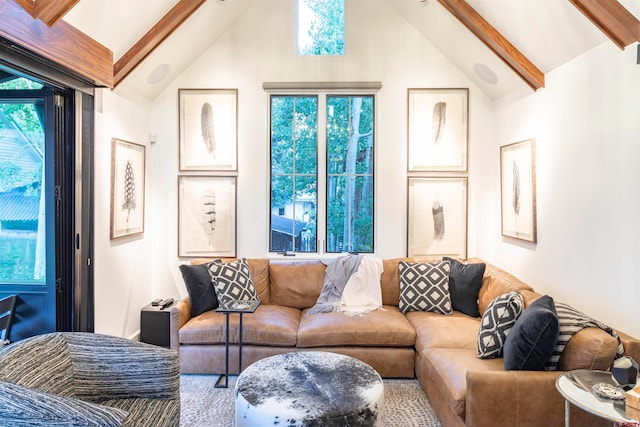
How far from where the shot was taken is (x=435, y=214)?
4.29 meters

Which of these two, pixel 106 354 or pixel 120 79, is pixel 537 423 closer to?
pixel 106 354

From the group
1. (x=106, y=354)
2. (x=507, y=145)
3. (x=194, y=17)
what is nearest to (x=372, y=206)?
(x=507, y=145)

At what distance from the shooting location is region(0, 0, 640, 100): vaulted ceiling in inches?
91.0

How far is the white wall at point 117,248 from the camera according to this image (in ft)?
10.7

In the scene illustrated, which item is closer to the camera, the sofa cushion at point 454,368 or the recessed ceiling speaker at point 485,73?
the sofa cushion at point 454,368

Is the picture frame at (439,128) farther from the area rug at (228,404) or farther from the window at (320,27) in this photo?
the area rug at (228,404)

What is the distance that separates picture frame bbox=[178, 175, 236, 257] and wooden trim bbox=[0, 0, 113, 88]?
1.39m

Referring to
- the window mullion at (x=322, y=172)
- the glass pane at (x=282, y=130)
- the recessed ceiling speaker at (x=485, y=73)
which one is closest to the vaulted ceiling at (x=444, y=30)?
the recessed ceiling speaker at (x=485, y=73)

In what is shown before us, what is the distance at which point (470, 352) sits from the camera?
2615mm

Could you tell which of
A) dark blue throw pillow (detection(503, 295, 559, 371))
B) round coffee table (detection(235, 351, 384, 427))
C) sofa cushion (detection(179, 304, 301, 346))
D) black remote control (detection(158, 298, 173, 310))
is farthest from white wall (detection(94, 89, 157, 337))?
dark blue throw pillow (detection(503, 295, 559, 371))

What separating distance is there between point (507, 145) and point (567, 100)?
99 cm

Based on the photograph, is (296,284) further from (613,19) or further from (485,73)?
(613,19)

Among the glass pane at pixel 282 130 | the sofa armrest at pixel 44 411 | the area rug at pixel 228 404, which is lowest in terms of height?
the area rug at pixel 228 404

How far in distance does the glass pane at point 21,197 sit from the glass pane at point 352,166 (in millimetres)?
2639
